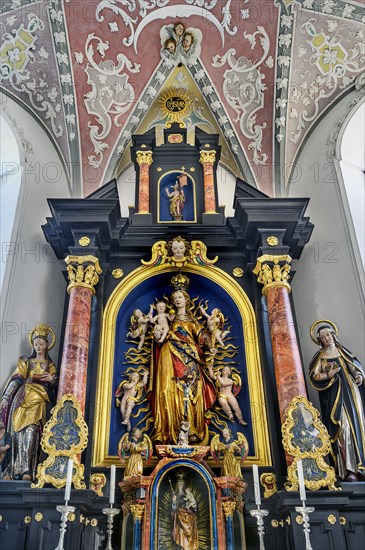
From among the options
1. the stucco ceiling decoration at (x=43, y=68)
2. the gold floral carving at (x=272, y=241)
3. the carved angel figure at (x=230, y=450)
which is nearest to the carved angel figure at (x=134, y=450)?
the carved angel figure at (x=230, y=450)

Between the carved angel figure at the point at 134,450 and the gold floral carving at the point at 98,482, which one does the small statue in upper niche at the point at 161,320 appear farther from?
the gold floral carving at the point at 98,482

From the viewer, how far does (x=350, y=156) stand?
9.21 metres

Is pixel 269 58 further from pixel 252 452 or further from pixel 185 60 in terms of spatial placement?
pixel 252 452

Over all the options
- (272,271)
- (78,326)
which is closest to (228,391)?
(272,271)

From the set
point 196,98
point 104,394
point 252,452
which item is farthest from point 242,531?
point 196,98

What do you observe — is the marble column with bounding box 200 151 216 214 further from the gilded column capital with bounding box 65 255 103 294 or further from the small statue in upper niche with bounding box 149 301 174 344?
the gilded column capital with bounding box 65 255 103 294

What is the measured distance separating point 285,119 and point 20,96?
15.4 ft

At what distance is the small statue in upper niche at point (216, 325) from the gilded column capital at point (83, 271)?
165 cm

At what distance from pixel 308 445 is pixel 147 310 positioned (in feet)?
10.5

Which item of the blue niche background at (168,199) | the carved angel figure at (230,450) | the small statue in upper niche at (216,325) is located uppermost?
the blue niche background at (168,199)

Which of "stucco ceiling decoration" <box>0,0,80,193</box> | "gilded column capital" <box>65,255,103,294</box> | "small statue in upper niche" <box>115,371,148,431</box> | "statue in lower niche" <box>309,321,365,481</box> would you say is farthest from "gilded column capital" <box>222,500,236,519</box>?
"stucco ceiling decoration" <box>0,0,80,193</box>

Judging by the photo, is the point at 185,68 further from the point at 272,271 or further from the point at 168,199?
the point at 272,271

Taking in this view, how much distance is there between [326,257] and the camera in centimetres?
835

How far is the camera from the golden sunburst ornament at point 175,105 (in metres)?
9.96
